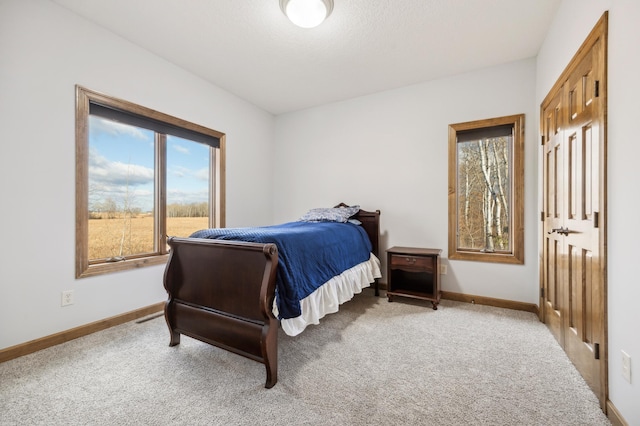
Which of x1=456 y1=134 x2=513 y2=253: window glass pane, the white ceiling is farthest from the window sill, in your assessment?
x1=456 y1=134 x2=513 y2=253: window glass pane

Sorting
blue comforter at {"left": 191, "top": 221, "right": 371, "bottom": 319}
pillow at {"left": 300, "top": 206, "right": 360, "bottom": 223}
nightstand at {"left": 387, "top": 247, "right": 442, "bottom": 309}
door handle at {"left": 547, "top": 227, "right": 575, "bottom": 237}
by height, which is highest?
pillow at {"left": 300, "top": 206, "right": 360, "bottom": 223}

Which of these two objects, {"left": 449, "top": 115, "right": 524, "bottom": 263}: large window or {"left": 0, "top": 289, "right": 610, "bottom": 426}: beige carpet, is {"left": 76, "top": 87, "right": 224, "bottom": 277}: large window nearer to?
{"left": 0, "top": 289, "right": 610, "bottom": 426}: beige carpet

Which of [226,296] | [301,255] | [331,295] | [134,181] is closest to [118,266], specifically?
[134,181]

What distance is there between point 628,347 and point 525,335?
1.16 meters

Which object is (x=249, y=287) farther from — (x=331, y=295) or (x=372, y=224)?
(x=372, y=224)

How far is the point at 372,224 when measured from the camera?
3.55 metres

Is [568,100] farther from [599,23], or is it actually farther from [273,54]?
[273,54]

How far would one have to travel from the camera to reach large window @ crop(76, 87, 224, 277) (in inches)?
91.5

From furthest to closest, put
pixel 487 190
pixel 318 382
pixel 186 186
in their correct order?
1. pixel 186 186
2. pixel 487 190
3. pixel 318 382

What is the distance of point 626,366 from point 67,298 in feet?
11.4

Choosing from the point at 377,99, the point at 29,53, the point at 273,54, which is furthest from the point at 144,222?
the point at 377,99

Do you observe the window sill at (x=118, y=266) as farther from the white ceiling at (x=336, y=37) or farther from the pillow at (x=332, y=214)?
the white ceiling at (x=336, y=37)

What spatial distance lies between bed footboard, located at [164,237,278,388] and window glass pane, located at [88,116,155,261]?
0.97 m

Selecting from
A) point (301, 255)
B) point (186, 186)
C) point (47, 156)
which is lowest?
point (301, 255)
